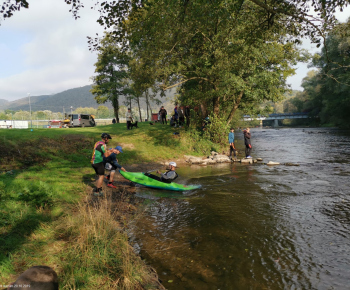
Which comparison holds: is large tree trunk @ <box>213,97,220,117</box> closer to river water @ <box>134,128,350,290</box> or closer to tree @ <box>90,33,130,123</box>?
river water @ <box>134,128,350,290</box>

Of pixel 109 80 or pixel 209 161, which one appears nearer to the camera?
pixel 209 161

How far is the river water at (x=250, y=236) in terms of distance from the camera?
4.24m

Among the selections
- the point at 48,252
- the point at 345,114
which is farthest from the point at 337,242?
the point at 345,114

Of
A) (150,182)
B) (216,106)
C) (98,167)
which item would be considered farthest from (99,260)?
(216,106)

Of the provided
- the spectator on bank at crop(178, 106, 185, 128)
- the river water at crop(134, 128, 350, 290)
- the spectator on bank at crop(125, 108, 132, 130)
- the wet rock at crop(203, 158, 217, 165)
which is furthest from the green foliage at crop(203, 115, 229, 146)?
the river water at crop(134, 128, 350, 290)

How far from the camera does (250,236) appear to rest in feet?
18.8

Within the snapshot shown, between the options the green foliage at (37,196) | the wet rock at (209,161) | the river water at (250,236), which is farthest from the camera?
the wet rock at (209,161)

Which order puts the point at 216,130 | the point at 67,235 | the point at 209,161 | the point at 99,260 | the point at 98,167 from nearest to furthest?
the point at 99,260 → the point at 67,235 → the point at 98,167 → the point at 209,161 → the point at 216,130

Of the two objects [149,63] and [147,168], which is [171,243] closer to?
[147,168]

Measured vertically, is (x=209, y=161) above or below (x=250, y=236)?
above

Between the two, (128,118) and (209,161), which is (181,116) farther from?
(209,161)

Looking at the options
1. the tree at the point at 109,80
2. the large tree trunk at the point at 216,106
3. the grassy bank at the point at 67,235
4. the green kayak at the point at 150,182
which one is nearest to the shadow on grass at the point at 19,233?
the grassy bank at the point at 67,235

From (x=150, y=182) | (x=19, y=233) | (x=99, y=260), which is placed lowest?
(x=150, y=182)

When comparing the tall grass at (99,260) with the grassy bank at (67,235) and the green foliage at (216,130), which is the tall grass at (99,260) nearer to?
the grassy bank at (67,235)
